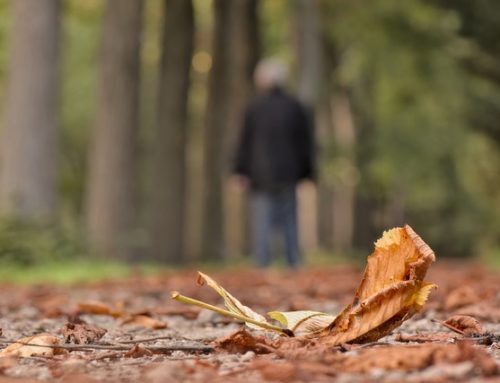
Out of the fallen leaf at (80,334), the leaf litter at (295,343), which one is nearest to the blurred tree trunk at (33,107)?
the leaf litter at (295,343)

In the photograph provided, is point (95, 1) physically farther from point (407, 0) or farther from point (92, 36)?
point (407, 0)

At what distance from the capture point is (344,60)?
105 feet

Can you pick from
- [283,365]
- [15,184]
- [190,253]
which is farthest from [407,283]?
[190,253]

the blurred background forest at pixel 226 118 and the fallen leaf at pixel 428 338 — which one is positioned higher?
the blurred background forest at pixel 226 118

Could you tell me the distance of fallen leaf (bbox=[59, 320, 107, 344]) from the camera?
4.04 metres

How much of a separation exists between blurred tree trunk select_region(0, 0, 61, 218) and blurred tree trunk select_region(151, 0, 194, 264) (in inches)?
209

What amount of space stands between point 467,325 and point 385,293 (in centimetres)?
64

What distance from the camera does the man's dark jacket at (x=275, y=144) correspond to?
543 inches

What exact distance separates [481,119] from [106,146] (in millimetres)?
6363

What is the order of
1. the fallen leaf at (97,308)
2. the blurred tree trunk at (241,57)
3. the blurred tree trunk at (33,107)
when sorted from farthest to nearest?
the blurred tree trunk at (241,57)
the blurred tree trunk at (33,107)
the fallen leaf at (97,308)

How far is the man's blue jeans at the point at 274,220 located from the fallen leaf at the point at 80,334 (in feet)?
30.3

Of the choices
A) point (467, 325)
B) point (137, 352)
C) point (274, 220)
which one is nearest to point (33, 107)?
point (274, 220)

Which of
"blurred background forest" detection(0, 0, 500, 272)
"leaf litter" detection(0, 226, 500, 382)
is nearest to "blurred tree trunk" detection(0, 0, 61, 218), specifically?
"blurred background forest" detection(0, 0, 500, 272)

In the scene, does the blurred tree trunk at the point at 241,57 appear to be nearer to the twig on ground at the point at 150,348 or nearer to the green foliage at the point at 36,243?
the green foliage at the point at 36,243
